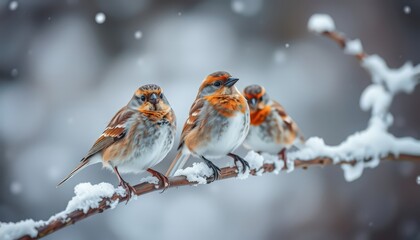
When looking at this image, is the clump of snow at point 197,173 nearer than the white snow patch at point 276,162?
Yes

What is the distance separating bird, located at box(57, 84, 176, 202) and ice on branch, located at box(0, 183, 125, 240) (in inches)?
12.7

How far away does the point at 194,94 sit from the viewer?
4918mm

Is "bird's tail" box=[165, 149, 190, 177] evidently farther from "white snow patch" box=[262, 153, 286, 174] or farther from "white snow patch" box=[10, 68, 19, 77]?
"white snow patch" box=[10, 68, 19, 77]

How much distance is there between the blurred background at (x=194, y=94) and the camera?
5.14 m

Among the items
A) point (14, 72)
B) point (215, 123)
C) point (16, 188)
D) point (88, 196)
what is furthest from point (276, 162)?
point (14, 72)

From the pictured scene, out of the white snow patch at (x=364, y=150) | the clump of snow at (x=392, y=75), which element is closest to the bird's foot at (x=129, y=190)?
the white snow patch at (x=364, y=150)

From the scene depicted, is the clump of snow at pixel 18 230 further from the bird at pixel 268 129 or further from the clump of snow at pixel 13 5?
Result: the clump of snow at pixel 13 5

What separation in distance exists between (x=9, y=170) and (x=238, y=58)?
231cm

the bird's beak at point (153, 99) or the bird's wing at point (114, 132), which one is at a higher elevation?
the bird's beak at point (153, 99)

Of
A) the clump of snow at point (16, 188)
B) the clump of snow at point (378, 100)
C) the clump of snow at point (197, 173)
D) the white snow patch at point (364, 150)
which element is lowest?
the clump of snow at point (16, 188)

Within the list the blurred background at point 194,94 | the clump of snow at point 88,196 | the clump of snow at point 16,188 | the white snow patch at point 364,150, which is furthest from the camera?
the clump of snow at point 16,188

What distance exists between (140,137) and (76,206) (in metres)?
0.55

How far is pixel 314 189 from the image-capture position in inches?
215

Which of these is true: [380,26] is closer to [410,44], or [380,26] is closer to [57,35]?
[410,44]
